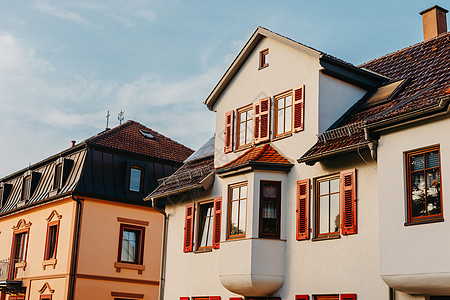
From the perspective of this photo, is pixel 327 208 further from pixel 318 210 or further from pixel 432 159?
pixel 432 159

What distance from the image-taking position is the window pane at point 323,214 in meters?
15.1

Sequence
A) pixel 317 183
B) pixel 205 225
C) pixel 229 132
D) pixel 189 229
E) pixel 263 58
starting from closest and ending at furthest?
pixel 317 183
pixel 263 58
pixel 229 132
pixel 205 225
pixel 189 229

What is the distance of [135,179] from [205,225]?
934 centimetres

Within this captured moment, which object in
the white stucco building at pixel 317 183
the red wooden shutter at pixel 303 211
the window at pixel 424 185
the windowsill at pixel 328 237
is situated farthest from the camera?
the red wooden shutter at pixel 303 211

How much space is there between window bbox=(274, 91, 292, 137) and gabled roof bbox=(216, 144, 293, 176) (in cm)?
61

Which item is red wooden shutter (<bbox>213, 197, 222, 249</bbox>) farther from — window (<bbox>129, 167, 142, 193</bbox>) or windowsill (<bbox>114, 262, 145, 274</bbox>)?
window (<bbox>129, 167, 142, 193</bbox>)

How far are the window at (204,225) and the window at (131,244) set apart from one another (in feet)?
23.1

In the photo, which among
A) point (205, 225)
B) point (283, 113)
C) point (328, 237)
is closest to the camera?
point (328, 237)

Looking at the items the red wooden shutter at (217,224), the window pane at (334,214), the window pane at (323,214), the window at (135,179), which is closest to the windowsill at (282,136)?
the window pane at (323,214)

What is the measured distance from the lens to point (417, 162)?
1234 cm

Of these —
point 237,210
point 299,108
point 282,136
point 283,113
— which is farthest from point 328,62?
point 237,210

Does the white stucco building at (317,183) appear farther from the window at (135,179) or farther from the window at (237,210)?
the window at (135,179)

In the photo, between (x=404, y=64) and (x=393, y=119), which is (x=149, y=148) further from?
(x=393, y=119)

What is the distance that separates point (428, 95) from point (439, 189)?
2.38m
